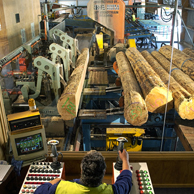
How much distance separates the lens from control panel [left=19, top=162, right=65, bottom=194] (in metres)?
1.90

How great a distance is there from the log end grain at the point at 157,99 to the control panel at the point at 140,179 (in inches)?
35.3

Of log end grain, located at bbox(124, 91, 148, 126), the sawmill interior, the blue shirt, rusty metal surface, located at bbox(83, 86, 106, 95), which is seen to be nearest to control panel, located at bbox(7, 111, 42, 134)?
the sawmill interior

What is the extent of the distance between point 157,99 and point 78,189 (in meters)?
1.76

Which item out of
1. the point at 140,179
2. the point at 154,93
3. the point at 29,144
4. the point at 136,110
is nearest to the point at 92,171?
the point at 140,179

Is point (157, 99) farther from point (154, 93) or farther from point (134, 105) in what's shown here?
point (134, 105)

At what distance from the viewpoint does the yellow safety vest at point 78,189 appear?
1.36 meters

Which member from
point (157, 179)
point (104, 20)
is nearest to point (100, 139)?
point (157, 179)

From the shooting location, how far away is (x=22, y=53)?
4.90m

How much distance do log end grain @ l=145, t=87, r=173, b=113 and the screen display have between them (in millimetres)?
1494

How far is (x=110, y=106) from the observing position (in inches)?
147

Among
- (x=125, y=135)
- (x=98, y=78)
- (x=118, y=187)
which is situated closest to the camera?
(x=118, y=187)

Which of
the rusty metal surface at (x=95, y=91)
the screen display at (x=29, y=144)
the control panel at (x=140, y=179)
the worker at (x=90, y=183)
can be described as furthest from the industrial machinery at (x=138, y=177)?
the rusty metal surface at (x=95, y=91)

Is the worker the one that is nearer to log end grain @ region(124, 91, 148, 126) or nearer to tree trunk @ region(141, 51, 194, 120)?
log end grain @ region(124, 91, 148, 126)

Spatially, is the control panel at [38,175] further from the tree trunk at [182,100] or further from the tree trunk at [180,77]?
the tree trunk at [180,77]
